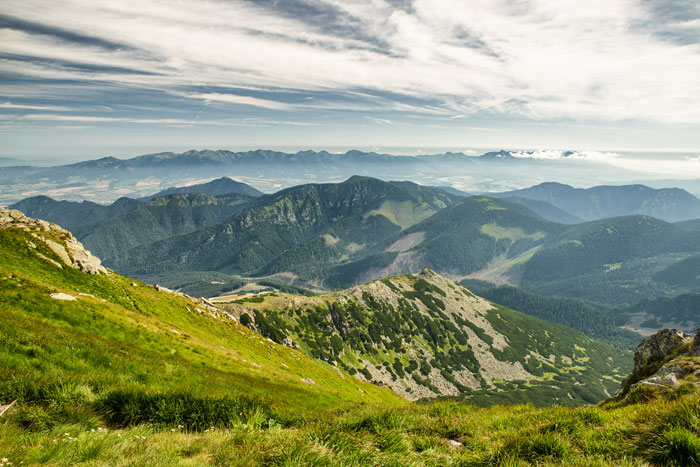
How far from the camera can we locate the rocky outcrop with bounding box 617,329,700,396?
18828 millimetres

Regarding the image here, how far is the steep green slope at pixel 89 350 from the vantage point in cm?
882

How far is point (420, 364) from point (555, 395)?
97122mm

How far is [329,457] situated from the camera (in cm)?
640

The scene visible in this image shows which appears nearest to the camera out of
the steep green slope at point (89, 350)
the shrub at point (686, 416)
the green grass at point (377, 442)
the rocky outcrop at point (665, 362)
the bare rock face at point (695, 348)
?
the green grass at point (377, 442)

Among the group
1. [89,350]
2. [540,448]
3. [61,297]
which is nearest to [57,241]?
[61,297]

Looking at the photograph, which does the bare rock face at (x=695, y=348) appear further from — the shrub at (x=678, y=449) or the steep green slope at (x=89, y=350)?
the shrub at (x=678, y=449)

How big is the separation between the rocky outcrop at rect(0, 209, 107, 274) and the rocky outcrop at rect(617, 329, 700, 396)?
203 ft

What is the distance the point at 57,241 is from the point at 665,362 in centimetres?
7880

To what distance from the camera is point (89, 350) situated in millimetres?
16078

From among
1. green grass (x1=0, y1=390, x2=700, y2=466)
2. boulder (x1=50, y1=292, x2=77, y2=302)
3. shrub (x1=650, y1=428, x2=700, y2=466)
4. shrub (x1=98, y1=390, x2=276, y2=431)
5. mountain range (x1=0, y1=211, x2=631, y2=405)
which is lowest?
mountain range (x1=0, y1=211, x2=631, y2=405)

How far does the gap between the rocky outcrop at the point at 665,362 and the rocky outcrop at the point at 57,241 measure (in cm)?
6173

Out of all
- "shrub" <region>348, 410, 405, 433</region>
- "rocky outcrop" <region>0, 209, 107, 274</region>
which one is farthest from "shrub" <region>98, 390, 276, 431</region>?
"rocky outcrop" <region>0, 209, 107, 274</region>

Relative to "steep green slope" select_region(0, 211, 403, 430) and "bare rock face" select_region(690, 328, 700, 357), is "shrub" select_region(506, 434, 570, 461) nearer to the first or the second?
"steep green slope" select_region(0, 211, 403, 430)

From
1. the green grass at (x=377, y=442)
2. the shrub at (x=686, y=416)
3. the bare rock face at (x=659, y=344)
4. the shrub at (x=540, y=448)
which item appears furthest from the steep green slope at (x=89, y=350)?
the bare rock face at (x=659, y=344)
